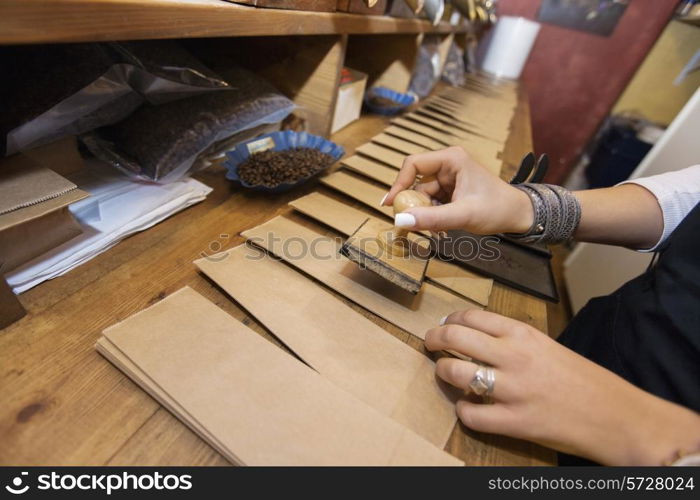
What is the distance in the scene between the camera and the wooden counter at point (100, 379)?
0.30 m

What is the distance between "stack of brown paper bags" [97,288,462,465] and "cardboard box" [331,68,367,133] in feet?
2.57

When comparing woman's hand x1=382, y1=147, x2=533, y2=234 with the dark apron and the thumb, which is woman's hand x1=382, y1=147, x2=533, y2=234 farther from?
the dark apron

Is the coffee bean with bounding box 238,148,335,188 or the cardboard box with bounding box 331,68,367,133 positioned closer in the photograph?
the coffee bean with bounding box 238,148,335,188

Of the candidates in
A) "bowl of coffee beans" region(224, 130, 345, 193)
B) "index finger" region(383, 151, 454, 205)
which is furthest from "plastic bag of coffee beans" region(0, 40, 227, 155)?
"index finger" region(383, 151, 454, 205)

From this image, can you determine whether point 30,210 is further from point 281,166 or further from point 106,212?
point 281,166

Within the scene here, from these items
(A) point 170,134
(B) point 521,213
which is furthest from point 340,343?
(A) point 170,134

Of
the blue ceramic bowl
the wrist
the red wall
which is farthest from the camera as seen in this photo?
the red wall

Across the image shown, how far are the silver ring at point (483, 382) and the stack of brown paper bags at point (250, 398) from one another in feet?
0.24

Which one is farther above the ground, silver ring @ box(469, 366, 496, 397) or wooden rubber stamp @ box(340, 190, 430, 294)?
wooden rubber stamp @ box(340, 190, 430, 294)

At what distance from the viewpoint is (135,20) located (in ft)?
1.20

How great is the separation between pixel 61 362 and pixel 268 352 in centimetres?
21

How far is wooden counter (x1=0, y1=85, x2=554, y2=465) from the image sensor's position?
30 cm

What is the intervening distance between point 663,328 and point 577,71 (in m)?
3.03
